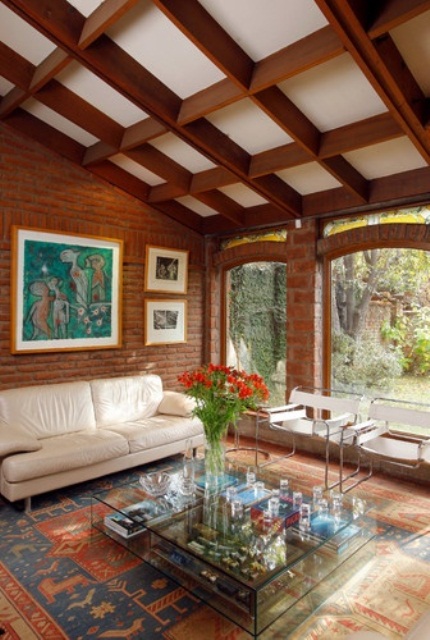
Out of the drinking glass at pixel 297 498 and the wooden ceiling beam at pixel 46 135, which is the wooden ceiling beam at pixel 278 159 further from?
the drinking glass at pixel 297 498

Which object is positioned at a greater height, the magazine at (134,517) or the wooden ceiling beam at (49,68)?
the wooden ceiling beam at (49,68)

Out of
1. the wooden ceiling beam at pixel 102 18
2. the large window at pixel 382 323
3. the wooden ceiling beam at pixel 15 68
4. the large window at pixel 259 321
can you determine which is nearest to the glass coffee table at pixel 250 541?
the large window at pixel 382 323

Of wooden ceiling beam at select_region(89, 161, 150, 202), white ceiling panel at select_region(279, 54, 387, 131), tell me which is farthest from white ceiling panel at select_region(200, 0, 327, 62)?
wooden ceiling beam at select_region(89, 161, 150, 202)

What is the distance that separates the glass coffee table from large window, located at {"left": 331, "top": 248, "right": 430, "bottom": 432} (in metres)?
1.85

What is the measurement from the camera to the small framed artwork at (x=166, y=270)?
18.0ft

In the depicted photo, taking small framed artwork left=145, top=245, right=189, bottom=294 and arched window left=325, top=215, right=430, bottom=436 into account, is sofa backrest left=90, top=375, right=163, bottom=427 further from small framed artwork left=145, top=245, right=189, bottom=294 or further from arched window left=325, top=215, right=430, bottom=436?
arched window left=325, top=215, right=430, bottom=436

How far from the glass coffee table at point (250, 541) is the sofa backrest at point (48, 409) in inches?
47.1

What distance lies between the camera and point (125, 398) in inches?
187

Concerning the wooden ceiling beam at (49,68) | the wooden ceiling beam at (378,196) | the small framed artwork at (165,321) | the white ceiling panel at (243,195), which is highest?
the wooden ceiling beam at (49,68)

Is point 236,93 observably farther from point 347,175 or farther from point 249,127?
point 347,175

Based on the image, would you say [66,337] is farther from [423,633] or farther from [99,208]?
[423,633]

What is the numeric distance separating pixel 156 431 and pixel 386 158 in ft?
10.7

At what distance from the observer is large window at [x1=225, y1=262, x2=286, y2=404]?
18.0 feet

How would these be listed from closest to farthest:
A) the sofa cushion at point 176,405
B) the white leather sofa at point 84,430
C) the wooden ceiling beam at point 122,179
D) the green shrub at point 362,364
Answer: the white leather sofa at point 84,430 → the green shrub at point 362,364 → the sofa cushion at point 176,405 → the wooden ceiling beam at point 122,179
